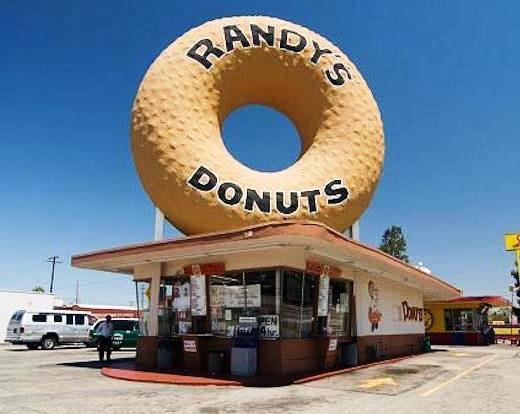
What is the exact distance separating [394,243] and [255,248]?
55048 millimetres

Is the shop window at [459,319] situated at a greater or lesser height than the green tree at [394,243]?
lesser

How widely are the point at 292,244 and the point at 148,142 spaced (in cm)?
454

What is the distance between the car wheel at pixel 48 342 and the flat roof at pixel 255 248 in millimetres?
12501

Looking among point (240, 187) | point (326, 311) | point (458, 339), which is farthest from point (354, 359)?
point (458, 339)

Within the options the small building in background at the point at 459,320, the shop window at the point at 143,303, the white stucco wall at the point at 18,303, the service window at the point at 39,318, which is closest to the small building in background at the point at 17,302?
the white stucco wall at the point at 18,303

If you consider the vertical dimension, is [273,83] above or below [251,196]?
above

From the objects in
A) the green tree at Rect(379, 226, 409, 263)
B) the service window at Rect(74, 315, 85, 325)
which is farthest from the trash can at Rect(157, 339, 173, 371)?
the green tree at Rect(379, 226, 409, 263)

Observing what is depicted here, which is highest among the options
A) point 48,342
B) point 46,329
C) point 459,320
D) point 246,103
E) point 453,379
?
point 246,103

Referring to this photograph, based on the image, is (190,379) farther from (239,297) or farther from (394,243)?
(394,243)

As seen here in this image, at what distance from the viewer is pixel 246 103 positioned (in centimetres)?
1555

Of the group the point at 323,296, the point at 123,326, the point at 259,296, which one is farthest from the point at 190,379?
the point at 123,326

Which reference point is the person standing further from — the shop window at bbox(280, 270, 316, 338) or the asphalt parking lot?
the shop window at bbox(280, 270, 316, 338)

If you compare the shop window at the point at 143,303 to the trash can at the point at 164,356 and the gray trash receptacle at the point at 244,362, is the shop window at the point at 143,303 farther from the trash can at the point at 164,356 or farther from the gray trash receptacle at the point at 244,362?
the gray trash receptacle at the point at 244,362

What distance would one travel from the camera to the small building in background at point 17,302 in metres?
36.2
